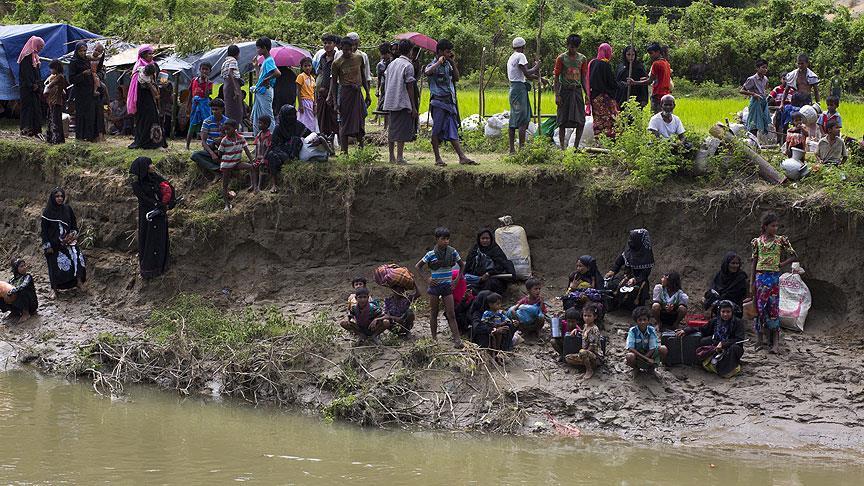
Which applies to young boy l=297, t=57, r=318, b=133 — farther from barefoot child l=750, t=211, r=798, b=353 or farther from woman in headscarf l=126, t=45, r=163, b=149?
barefoot child l=750, t=211, r=798, b=353

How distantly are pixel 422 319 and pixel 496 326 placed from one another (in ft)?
4.18

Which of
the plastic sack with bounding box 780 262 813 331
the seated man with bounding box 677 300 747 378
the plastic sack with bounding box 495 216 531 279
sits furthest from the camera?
the plastic sack with bounding box 495 216 531 279

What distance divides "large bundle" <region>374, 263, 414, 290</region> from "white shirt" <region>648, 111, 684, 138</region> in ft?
10.5

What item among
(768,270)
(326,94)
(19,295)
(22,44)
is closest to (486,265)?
(768,270)

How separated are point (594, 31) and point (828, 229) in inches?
522

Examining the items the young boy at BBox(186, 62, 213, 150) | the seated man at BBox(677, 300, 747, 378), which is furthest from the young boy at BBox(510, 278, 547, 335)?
the young boy at BBox(186, 62, 213, 150)

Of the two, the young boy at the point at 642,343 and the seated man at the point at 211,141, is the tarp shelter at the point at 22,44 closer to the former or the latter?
the seated man at the point at 211,141

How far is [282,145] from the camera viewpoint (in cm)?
1347

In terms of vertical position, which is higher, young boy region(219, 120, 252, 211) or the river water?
young boy region(219, 120, 252, 211)

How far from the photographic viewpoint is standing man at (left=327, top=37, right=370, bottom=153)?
13484 mm

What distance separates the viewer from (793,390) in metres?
10.6

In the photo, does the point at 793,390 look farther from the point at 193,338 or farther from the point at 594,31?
the point at 594,31

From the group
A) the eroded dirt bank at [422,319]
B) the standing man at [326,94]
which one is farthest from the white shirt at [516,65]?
the standing man at [326,94]

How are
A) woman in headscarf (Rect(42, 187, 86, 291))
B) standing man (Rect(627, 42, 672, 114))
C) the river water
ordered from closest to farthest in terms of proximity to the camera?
the river water → woman in headscarf (Rect(42, 187, 86, 291)) → standing man (Rect(627, 42, 672, 114))
